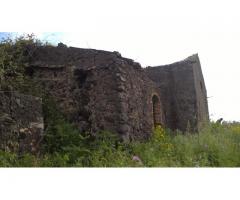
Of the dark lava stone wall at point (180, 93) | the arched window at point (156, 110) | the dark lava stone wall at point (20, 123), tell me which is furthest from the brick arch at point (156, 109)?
the dark lava stone wall at point (20, 123)

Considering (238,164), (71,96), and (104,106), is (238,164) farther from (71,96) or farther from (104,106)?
(71,96)

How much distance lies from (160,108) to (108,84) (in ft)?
11.9

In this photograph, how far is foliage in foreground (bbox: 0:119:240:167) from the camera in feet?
28.9

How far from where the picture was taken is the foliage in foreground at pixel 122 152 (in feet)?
28.9

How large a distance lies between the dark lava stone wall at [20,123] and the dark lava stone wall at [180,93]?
636cm

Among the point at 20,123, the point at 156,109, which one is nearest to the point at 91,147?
the point at 20,123

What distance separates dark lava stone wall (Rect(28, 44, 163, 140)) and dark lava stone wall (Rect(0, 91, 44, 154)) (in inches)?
74.2

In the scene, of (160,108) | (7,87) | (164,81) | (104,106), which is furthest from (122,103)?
(164,81)

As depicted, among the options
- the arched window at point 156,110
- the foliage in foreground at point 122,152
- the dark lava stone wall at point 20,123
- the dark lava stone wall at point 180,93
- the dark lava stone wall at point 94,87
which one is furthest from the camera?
the dark lava stone wall at point 180,93

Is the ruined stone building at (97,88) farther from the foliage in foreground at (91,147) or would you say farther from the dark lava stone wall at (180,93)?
the dark lava stone wall at (180,93)

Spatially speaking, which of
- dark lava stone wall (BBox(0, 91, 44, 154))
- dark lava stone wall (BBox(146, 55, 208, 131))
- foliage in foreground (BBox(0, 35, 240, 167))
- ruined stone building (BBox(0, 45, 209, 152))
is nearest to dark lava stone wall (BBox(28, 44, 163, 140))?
ruined stone building (BBox(0, 45, 209, 152))

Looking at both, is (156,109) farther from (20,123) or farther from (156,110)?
(20,123)

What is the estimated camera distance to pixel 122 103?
10.7m

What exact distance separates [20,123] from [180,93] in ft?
24.9
